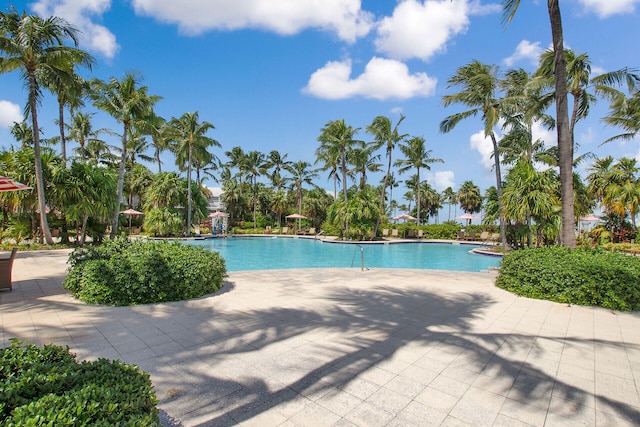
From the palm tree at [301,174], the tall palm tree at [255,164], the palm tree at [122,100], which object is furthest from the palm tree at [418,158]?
the palm tree at [122,100]

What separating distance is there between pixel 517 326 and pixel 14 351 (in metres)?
6.14

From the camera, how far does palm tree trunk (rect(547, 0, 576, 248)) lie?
8.03 metres

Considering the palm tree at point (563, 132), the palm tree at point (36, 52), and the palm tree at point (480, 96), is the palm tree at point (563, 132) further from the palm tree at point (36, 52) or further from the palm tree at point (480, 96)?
the palm tree at point (36, 52)

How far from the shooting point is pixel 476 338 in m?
4.68

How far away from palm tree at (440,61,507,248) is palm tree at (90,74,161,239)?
15903 millimetres

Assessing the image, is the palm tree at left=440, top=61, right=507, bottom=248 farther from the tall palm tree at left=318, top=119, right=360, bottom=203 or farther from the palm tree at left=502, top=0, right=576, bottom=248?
the tall palm tree at left=318, top=119, right=360, bottom=203

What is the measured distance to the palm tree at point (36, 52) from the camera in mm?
12807

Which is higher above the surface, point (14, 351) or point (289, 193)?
point (289, 193)

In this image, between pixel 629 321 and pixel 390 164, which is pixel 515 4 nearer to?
pixel 629 321

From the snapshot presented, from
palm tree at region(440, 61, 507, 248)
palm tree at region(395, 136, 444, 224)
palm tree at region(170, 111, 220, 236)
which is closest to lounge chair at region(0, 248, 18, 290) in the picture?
palm tree at region(440, 61, 507, 248)

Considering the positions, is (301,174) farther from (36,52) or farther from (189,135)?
(36,52)

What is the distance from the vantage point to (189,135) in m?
26.4

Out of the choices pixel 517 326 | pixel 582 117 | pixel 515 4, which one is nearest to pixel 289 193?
pixel 582 117

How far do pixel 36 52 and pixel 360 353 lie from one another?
56.2 ft
